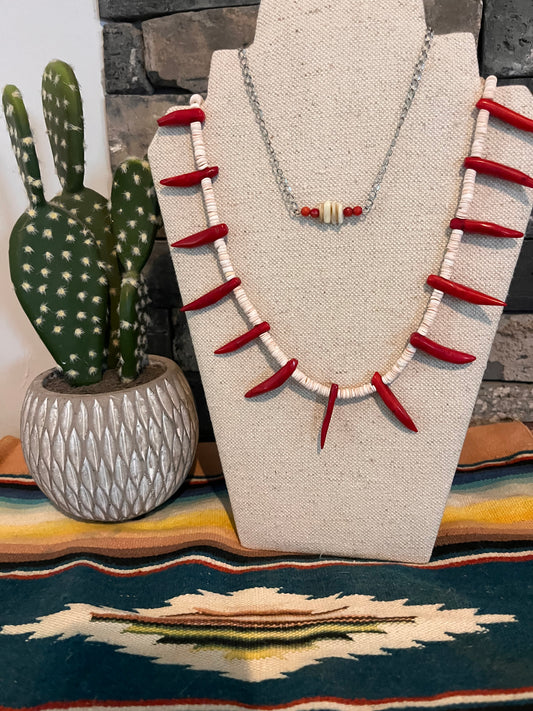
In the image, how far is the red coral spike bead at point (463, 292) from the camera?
0.56 metres

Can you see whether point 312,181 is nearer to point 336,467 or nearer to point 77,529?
point 336,467

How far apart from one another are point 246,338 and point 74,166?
0.34 m

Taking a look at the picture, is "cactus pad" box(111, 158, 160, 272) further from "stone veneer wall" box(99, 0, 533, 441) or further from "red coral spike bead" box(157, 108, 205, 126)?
"stone veneer wall" box(99, 0, 533, 441)

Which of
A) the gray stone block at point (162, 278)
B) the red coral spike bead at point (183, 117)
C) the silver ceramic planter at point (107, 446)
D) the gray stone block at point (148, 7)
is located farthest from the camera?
the gray stone block at point (162, 278)

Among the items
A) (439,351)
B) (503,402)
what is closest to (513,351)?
(503,402)

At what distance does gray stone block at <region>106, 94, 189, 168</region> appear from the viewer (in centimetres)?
88

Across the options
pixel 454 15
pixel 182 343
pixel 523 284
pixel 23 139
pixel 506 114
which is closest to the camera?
pixel 506 114

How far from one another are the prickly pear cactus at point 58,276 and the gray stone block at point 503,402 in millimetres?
654

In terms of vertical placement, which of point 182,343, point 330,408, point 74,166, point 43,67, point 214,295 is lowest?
point 182,343

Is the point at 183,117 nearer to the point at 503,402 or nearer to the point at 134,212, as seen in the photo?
the point at 134,212

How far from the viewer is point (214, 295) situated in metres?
0.61

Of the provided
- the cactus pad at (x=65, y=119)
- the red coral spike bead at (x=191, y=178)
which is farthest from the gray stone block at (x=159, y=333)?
the red coral spike bead at (x=191, y=178)

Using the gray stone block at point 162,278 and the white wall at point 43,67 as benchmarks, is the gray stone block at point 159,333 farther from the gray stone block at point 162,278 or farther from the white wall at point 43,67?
the white wall at point 43,67

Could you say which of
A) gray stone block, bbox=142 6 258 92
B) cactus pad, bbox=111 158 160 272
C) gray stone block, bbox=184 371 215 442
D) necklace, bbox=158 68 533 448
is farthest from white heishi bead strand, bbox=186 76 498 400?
gray stone block, bbox=184 371 215 442
